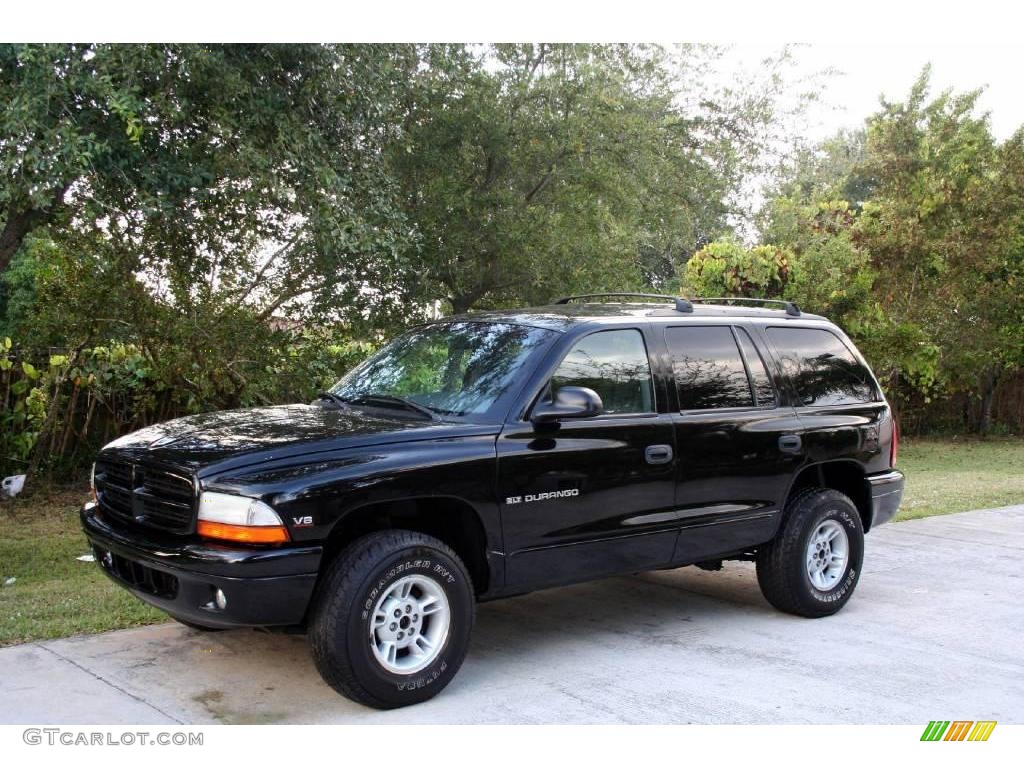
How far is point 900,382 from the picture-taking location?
67.7 ft

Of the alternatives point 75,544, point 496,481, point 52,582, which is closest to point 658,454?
point 496,481

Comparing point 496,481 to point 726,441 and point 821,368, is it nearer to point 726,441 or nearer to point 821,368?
point 726,441

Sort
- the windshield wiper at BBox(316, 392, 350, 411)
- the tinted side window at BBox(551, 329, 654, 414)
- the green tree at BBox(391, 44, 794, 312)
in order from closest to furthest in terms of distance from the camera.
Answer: the tinted side window at BBox(551, 329, 654, 414), the windshield wiper at BBox(316, 392, 350, 411), the green tree at BBox(391, 44, 794, 312)

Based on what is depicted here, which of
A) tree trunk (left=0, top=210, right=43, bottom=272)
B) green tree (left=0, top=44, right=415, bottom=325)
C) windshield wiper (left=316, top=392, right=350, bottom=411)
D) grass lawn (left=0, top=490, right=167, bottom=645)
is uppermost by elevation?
green tree (left=0, top=44, right=415, bottom=325)

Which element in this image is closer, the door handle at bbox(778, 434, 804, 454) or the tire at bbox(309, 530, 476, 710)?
the tire at bbox(309, 530, 476, 710)

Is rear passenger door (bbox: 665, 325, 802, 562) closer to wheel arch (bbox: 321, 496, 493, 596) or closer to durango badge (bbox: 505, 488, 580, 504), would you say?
durango badge (bbox: 505, 488, 580, 504)

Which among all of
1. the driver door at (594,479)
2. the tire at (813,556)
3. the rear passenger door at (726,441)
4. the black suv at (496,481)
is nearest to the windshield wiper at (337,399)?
the black suv at (496,481)

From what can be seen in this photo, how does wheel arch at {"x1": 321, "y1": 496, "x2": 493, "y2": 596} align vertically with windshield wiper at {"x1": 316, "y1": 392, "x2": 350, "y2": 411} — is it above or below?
below

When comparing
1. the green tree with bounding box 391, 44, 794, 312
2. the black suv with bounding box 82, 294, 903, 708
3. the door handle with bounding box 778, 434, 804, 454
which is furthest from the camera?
the green tree with bounding box 391, 44, 794, 312

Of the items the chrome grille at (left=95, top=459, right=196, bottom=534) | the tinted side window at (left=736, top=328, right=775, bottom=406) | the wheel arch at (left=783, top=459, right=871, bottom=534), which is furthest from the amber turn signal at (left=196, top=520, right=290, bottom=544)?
the wheel arch at (left=783, top=459, right=871, bottom=534)

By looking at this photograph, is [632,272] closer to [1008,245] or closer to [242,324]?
[242,324]

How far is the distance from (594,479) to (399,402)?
3.69 feet

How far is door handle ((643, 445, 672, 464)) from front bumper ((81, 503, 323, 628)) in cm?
196

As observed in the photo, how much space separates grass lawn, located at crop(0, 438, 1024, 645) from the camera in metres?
6.09
